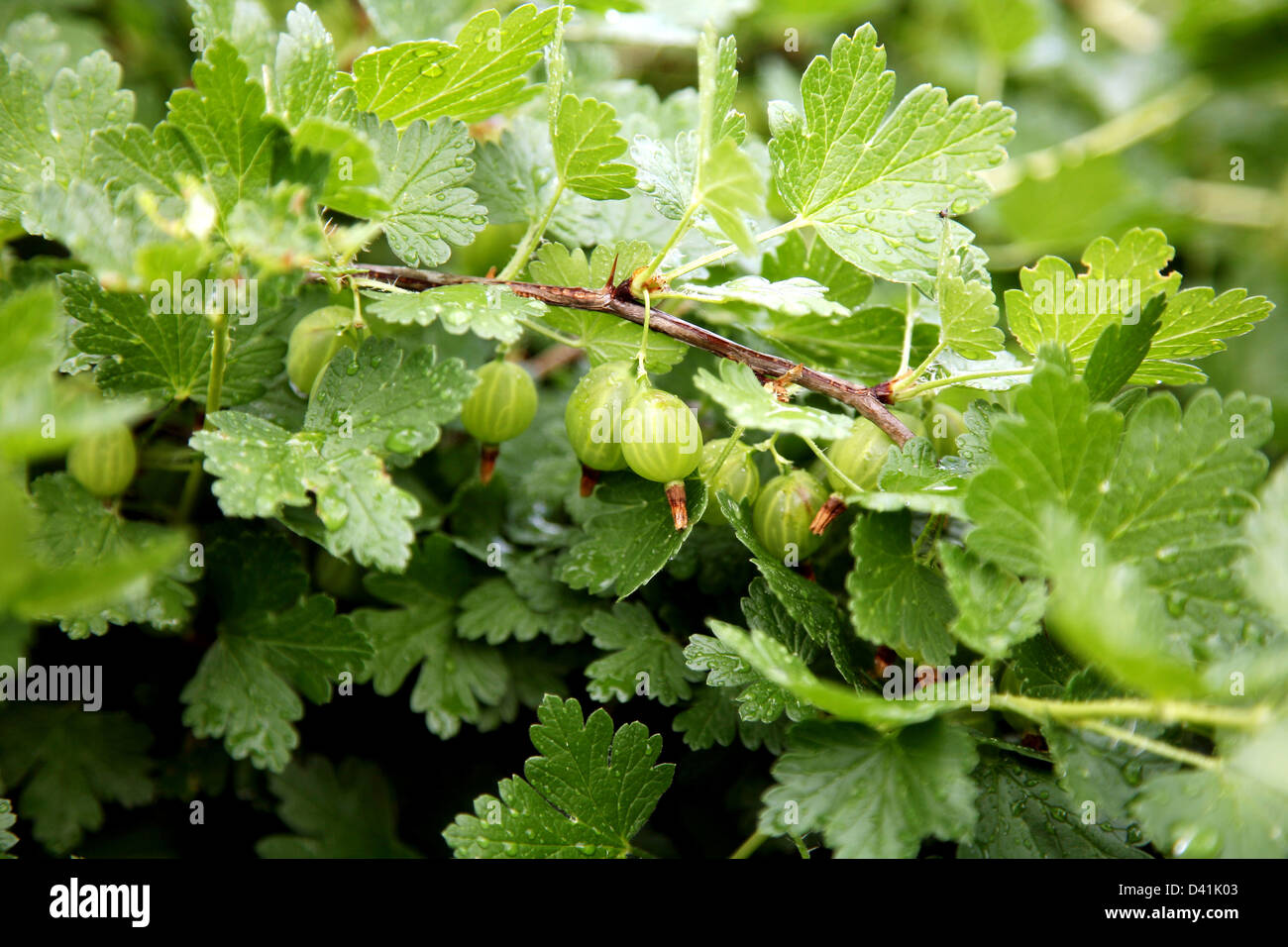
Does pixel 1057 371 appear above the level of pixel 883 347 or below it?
below

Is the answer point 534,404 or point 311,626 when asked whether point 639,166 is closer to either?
point 534,404

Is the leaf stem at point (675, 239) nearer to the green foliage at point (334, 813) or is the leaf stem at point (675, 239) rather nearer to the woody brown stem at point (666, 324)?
the woody brown stem at point (666, 324)

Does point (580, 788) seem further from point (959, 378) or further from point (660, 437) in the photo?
point (959, 378)

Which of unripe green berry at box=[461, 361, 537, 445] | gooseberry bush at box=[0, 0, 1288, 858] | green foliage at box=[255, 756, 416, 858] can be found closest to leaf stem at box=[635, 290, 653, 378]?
gooseberry bush at box=[0, 0, 1288, 858]

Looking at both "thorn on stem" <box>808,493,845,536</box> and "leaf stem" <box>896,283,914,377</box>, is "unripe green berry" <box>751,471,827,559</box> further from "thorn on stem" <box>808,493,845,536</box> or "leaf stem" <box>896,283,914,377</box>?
"leaf stem" <box>896,283,914,377</box>
